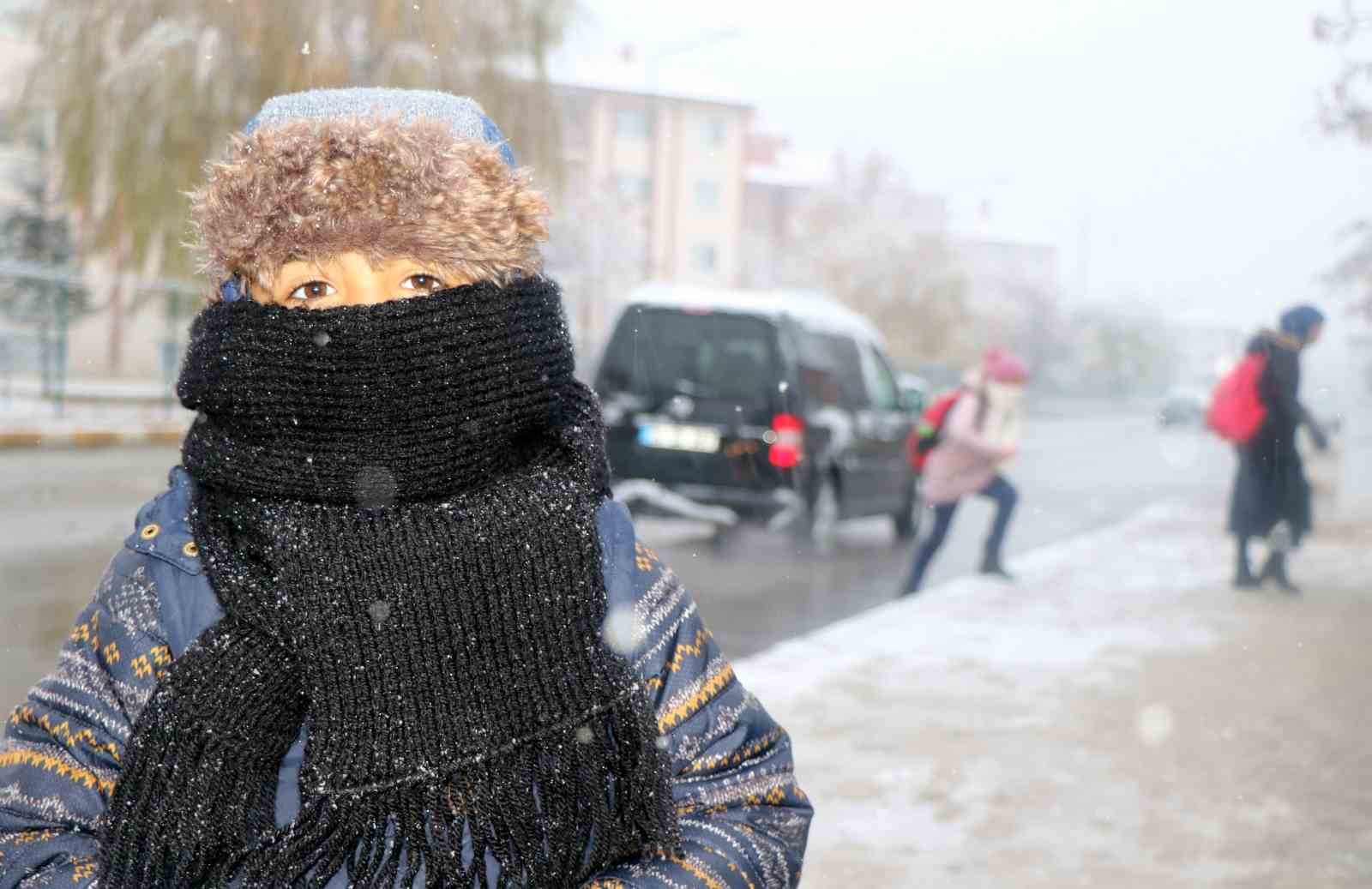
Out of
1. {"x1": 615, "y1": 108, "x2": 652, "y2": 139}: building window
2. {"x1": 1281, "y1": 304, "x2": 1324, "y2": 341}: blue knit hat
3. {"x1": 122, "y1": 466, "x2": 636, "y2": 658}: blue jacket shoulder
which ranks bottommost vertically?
→ {"x1": 122, "y1": 466, "x2": 636, "y2": 658}: blue jacket shoulder

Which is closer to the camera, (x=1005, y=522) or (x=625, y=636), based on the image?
(x=625, y=636)

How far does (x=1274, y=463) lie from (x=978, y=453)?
1.59m

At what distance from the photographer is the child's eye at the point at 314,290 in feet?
5.01

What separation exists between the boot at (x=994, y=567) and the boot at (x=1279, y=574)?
1356 millimetres

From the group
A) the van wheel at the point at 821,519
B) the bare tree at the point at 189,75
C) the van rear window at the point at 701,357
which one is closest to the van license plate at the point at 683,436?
the van rear window at the point at 701,357

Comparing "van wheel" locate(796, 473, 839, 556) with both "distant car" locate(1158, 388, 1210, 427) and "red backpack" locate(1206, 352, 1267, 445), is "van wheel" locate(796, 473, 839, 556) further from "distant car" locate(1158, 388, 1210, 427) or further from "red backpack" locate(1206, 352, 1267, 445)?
"distant car" locate(1158, 388, 1210, 427)

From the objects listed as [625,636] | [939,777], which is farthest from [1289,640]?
[625,636]

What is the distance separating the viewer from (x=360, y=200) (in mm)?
1478

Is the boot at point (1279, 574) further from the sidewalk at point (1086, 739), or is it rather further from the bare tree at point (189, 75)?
the bare tree at point (189, 75)

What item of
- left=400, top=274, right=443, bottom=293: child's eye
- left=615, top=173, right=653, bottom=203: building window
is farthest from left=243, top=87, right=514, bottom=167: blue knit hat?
left=615, top=173, right=653, bottom=203: building window

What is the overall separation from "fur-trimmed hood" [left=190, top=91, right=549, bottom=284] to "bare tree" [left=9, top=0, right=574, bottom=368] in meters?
6.51

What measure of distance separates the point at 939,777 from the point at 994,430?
424cm

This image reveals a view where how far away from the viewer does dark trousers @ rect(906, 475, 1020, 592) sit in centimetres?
769

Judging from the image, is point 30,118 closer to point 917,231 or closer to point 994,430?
point 994,430
